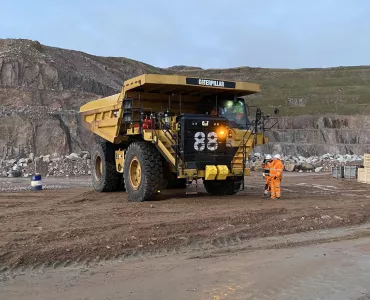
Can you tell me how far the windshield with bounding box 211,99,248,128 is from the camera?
11367mm

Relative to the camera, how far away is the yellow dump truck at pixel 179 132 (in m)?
10.4

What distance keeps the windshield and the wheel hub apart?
2.37 m

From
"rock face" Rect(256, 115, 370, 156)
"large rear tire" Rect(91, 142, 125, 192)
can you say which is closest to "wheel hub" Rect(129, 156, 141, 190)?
"large rear tire" Rect(91, 142, 125, 192)

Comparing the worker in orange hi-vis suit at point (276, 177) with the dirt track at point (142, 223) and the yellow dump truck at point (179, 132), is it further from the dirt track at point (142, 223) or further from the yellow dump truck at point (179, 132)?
the yellow dump truck at point (179, 132)

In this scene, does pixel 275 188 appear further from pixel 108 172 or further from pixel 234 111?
pixel 108 172

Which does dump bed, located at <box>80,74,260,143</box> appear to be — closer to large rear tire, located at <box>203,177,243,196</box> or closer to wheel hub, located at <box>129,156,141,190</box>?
wheel hub, located at <box>129,156,141,190</box>

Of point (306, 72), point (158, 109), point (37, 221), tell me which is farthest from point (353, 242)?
point (306, 72)

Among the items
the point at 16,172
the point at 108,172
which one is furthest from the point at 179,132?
the point at 16,172

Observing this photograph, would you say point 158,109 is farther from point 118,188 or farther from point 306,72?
point 306,72

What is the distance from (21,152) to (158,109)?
715 inches

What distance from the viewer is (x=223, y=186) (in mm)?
12250

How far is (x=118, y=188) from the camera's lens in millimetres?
13508

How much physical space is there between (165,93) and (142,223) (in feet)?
15.4

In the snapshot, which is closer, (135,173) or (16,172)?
(135,173)
